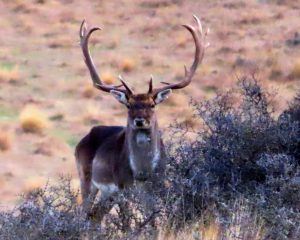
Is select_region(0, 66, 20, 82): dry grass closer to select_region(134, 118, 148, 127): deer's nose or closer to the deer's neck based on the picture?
the deer's neck

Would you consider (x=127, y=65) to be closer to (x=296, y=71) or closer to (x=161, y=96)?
(x=296, y=71)

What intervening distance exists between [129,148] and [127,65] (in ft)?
51.1

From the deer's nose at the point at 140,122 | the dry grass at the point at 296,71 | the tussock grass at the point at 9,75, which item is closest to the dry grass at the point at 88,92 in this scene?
the tussock grass at the point at 9,75

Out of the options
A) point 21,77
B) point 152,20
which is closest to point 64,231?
point 21,77

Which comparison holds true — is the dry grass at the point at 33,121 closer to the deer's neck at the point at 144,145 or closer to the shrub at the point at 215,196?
the deer's neck at the point at 144,145

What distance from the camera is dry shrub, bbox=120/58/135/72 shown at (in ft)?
80.7

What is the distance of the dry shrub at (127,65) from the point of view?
24609mm

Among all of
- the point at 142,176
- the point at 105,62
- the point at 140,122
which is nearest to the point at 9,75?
the point at 105,62

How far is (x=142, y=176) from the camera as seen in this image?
9.10 metres

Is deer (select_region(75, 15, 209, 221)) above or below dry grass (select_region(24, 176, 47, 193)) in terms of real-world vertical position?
above

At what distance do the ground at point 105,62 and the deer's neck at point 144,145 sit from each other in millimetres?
3798

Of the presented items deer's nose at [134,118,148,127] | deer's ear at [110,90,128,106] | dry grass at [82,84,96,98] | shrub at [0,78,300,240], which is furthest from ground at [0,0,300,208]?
shrub at [0,78,300,240]

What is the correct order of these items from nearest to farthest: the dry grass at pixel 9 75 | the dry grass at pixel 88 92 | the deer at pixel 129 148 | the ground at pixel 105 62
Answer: the deer at pixel 129 148 < the ground at pixel 105 62 < the dry grass at pixel 88 92 < the dry grass at pixel 9 75

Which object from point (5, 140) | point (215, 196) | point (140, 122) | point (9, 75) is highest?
Result: point (140, 122)
